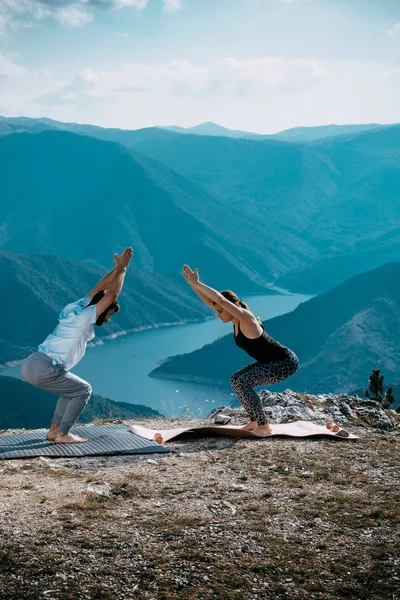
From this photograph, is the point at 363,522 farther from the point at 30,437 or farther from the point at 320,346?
the point at 320,346

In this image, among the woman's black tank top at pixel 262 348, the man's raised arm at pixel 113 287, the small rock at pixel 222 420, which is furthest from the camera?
the small rock at pixel 222 420

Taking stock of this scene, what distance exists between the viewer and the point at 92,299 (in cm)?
709

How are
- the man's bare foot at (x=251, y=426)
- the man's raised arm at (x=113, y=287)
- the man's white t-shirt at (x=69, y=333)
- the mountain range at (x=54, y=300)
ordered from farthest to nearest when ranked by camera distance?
the mountain range at (x=54, y=300) → the man's bare foot at (x=251, y=426) → the man's raised arm at (x=113, y=287) → the man's white t-shirt at (x=69, y=333)

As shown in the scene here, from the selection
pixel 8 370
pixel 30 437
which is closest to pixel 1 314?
pixel 8 370

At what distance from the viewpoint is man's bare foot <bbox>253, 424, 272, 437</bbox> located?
25.1 feet

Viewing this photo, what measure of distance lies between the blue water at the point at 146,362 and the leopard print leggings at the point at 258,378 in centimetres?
9161

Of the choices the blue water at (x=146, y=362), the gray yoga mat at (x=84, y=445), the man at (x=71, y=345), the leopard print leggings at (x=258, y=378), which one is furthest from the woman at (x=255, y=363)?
the blue water at (x=146, y=362)

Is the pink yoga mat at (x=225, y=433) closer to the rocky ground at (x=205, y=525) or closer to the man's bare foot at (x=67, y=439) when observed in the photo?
the rocky ground at (x=205, y=525)

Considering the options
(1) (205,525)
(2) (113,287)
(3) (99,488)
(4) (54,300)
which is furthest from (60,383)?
(4) (54,300)

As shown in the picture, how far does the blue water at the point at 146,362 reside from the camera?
4178 inches

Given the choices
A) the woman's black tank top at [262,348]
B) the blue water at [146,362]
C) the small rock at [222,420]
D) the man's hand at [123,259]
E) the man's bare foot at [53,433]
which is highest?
the man's hand at [123,259]

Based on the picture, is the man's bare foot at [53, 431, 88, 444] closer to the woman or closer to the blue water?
the woman

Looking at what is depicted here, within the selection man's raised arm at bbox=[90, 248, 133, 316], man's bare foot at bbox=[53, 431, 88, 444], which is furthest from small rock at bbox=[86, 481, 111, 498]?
man's raised arm at bbox=[90, 248, 133, 316]

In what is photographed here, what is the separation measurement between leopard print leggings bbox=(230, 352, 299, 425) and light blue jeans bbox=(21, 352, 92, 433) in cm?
158
